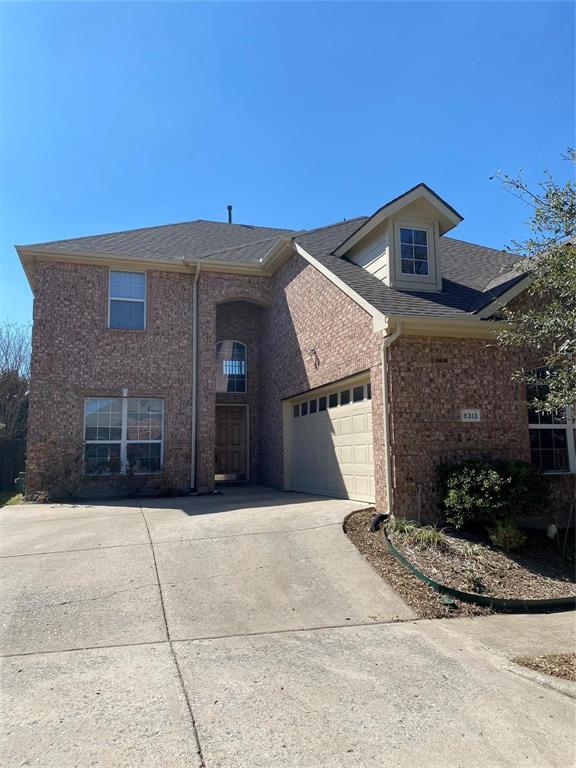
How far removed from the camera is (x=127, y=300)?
1429 centimetres

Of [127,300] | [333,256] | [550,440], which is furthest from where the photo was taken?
[127,300]

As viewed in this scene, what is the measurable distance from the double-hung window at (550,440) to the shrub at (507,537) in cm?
205

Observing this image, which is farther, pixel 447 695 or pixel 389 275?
pixel 389 275

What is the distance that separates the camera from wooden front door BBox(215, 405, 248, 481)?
52.7 feet

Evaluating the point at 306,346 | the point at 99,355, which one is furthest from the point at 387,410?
the point at 99,355

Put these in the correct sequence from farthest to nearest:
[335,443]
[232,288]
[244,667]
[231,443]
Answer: [231,443] → [232,288] → [335,443] → [244,667]

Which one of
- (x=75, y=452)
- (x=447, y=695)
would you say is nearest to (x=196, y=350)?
(x=75, y=452)

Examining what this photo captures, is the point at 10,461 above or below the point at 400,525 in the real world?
above

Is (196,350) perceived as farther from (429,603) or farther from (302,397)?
(429,603)

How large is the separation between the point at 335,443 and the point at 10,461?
10.9 m

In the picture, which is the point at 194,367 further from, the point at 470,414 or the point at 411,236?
the point at 470,414

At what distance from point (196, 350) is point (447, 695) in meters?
11.5

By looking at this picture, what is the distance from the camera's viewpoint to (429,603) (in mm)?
6188

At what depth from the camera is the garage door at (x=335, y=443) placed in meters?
9.86
